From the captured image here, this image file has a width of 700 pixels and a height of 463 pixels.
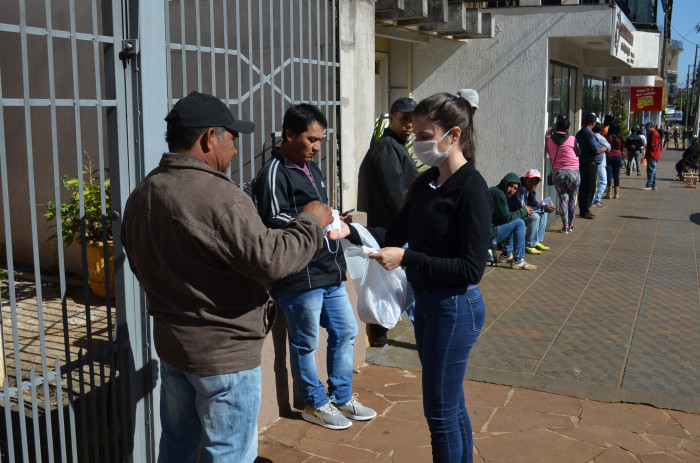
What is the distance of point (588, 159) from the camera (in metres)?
12.9

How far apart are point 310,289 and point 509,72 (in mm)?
9115

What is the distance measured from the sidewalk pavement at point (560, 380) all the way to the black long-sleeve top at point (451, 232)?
153cm

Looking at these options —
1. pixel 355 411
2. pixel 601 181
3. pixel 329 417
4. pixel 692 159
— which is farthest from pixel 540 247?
pixel 692 159

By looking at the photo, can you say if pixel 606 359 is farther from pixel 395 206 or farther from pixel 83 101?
pixel 83 101

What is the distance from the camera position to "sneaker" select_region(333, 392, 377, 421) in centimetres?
455

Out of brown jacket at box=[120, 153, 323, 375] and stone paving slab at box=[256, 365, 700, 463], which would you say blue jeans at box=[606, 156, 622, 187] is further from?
brown jacket at box=[120, 153, 323, 375]

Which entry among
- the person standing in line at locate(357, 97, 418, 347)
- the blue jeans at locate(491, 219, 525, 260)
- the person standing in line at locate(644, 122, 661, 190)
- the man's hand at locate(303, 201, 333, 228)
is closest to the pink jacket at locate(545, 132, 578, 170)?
A: the blue jeans at locate(491, 219, 525, 260)

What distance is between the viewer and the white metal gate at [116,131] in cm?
305

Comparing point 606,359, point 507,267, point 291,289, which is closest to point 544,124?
point 507,267

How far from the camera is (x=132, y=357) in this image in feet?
11.7

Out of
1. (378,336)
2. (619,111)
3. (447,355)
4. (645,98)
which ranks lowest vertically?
(378,336)

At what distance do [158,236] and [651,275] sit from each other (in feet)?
25.1

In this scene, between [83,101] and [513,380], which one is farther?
[513,380]

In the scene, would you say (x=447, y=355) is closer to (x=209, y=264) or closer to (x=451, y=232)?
(x=451, y=232)
